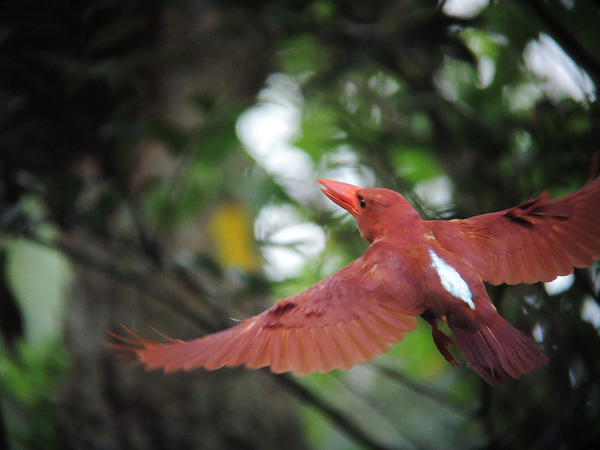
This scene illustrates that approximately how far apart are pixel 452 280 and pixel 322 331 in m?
0.14

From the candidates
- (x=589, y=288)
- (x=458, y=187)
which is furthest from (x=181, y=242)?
(x=589, y=288)

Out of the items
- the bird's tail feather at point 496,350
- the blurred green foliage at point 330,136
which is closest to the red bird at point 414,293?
the bird's tail feather at point 496,350

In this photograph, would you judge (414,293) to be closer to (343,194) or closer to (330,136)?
(343,194)

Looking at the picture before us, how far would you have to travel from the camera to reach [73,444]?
5.17 feet

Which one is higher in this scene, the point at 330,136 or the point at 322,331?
the point at 322,331

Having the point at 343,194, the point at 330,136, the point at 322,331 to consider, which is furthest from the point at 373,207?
the point at 330,136

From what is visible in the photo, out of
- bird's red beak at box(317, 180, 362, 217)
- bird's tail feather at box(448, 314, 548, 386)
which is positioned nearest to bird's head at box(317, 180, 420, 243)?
bird's red beak at box(317, 180, 362, 217)

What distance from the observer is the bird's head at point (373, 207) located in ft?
1.56

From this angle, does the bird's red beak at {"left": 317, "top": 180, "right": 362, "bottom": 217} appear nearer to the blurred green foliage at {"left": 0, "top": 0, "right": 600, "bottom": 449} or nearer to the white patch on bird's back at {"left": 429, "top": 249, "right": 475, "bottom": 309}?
the white patch on bird's back at {"left": 429, "top": 249, "right": 475, "bottom": 309}

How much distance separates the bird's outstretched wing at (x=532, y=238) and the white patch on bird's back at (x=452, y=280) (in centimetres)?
3

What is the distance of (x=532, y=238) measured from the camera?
1.51 ft

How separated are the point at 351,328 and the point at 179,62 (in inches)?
49.9

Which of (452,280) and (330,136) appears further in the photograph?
(330,136)

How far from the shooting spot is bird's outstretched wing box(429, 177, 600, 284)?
44cm
